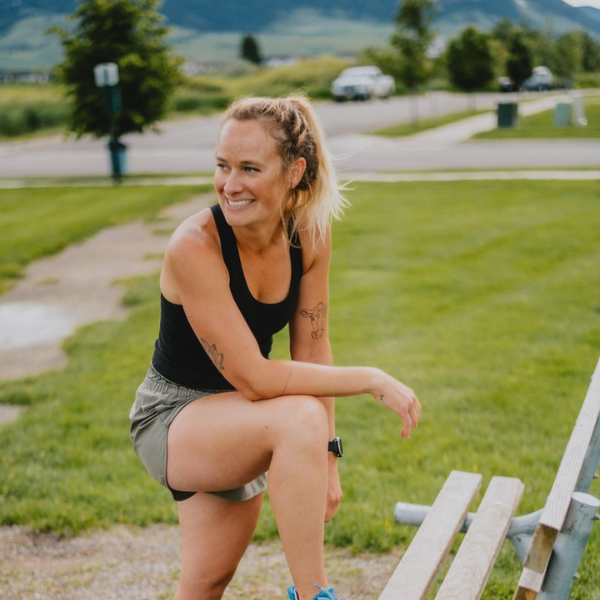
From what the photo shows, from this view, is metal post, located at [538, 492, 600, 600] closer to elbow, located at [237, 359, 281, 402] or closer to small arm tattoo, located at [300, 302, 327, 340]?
elbow, located at [237, 359, 281, 402]

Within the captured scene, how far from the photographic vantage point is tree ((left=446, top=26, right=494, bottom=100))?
33.2m

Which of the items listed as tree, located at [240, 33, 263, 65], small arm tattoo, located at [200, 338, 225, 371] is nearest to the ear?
small arm tattoo, located at [200, 338, 225, 371]

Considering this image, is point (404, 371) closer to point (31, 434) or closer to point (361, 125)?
point (31, 434)

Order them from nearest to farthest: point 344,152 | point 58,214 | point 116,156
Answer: point 344,152, point 58,214, point 116,156

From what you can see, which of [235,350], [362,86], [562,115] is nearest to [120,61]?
[562,115]

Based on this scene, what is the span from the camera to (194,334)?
2.41 m

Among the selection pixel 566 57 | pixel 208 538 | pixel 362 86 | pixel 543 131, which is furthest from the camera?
pixel 566 57

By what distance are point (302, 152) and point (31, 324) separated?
5.69 m

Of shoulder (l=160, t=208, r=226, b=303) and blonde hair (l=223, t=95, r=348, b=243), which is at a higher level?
blonde hair (l=223, t=95, r=348, b=243)

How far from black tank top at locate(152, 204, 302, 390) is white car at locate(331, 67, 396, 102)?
46.2m

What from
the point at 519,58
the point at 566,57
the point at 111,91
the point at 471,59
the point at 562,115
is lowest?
the point at 562,115

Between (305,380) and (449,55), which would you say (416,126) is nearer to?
(449,55)

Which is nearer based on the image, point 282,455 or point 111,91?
point 282,455

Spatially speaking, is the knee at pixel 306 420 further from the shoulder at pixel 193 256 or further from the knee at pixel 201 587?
the knee at pixel 201 587
